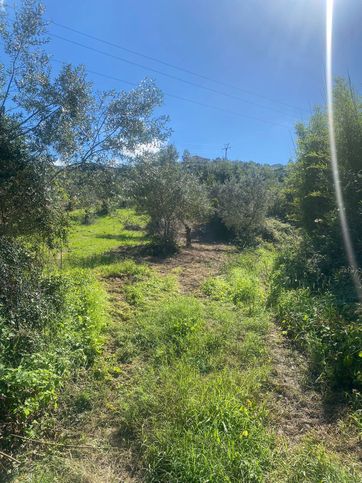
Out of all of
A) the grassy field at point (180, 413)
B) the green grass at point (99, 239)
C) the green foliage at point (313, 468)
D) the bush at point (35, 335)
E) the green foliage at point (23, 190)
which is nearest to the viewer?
the green foliage at point (313, 468)

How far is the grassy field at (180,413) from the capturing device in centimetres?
275

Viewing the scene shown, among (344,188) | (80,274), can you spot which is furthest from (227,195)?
(80,274)

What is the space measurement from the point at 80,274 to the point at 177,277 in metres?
2.67

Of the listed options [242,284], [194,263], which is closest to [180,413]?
[242,284]

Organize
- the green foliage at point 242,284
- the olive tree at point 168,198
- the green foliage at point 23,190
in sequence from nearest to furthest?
the green foliage at point 23,190 → the green foliage at point 242,284 → the olive tree at point 168,198

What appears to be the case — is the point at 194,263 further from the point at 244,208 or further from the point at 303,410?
the point at 303,410

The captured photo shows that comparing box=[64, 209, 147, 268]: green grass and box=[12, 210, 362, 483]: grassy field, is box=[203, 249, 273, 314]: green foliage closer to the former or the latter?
box=[12, 210, 362, 483]: grassy field

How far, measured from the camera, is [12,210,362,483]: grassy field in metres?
2.75

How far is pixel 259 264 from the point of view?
10961mm

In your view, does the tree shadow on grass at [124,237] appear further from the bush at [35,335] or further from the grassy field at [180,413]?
the bush at [35,335]

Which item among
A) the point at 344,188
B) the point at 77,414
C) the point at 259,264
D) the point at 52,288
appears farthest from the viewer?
the point at 259,264

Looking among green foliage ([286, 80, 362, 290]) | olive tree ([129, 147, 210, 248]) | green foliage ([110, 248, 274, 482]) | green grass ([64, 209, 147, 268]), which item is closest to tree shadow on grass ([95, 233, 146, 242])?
green grass ([64, 209, 147, 268])

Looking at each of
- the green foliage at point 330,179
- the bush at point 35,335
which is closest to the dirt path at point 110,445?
the bush at point 35,335

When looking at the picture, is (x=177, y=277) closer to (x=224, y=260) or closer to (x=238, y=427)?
(x=224, y=260)
